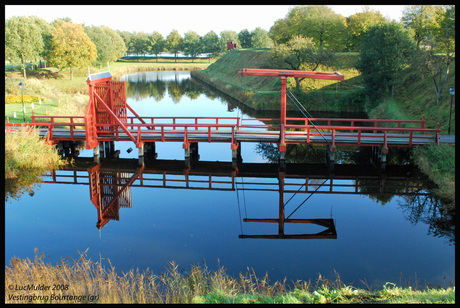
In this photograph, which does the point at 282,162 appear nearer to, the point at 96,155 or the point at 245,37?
the point at 96,155

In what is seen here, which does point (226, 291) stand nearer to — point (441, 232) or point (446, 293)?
point (446, 293)

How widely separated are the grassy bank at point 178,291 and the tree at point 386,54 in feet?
97.8

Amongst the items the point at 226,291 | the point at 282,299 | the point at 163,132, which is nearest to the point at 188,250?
the point at 226,291

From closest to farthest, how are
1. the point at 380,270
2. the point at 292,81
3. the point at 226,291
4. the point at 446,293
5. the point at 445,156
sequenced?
1. the point at 446,293
2. the point at 226,291
3. the point at 380,270
4. the point at 445,156
5. the point at 292,81

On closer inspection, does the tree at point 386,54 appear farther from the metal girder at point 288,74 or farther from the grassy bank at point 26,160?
the grassy bank at point 26,160

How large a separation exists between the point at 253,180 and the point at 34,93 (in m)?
29.5

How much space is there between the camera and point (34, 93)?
41.2 metres

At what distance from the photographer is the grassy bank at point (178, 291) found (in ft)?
30.0

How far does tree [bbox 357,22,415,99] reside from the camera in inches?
1436

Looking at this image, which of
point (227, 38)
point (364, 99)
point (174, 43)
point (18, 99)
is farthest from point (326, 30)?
point (174, 43)

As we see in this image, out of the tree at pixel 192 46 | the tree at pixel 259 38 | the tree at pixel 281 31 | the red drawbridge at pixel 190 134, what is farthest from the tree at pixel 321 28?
the tree at pixel 192 46

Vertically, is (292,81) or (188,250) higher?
(292,81)

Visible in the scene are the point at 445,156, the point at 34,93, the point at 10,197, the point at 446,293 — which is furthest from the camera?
the point at 34,93

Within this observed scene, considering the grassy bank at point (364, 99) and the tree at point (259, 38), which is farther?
the tree at point (259, 38)
